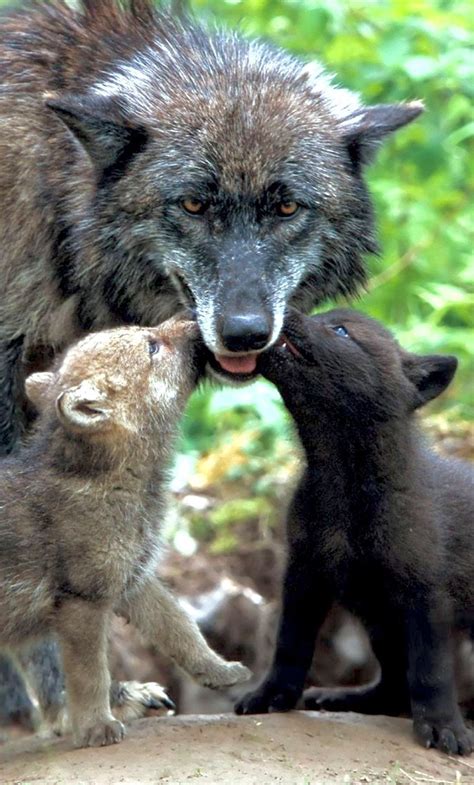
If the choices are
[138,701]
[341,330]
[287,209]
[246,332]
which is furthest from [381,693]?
[287,209]

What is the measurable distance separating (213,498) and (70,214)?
314cm

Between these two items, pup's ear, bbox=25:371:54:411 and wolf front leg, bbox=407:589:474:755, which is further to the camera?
pup's ear, bbox=25:371:54:411

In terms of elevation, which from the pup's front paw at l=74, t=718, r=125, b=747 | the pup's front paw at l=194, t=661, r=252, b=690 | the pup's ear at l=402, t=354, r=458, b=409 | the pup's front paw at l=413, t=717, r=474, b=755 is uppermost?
the pup's ear at l=402, t=354, r=458, b=409

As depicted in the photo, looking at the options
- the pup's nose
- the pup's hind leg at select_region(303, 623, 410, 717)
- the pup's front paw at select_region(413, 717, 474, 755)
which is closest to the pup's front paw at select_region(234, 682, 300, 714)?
the pup's hind leg at select_region(303, 623, 410, 717)

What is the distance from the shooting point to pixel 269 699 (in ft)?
17.9

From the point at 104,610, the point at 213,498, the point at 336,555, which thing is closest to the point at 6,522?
the point at 104,610

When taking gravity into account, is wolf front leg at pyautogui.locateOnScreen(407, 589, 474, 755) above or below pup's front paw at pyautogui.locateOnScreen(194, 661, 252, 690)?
above

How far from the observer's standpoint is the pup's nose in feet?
16.8

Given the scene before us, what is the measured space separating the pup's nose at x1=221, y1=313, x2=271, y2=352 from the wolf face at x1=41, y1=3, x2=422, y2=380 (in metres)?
0.03

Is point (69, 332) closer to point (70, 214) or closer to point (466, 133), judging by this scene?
point (70, 214)

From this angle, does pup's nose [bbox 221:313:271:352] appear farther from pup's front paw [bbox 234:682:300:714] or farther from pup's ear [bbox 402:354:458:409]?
pup's front paw [bbox 234:682:300:714]

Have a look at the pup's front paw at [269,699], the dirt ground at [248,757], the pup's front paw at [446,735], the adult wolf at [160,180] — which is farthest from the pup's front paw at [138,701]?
the pup's front paw at [446,735]

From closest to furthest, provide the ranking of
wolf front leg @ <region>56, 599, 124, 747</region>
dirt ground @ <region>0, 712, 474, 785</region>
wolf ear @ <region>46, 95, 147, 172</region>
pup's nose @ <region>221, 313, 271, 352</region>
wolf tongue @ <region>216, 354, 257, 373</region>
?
1. dirt ground @ <region>0, 712, 474, 785</region>
2. wolf front leg @ <region>56, 599, 124, 747</region>
3. pup's nose @ <region>221, 313, 271, 352</region>
4. wolf tongue @ <region>216, 354, 257, 373</region>
5. wolf ear @ <region>46, 95, 147, 172</region>

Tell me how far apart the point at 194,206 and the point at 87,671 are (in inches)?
76.7
